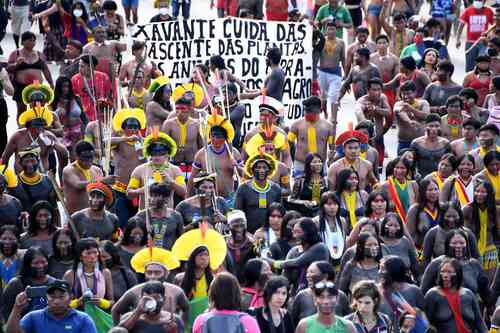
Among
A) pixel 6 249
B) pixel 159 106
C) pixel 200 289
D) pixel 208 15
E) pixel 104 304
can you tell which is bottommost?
A: pixel 208 15

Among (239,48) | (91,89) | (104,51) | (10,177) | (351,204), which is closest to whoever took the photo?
(351,204)

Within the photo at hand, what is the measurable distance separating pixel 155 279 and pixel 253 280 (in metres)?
0.72

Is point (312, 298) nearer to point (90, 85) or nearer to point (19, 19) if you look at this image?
point (90, 85)

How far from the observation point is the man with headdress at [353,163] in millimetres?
16547

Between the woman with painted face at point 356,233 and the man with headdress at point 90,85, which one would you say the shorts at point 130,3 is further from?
the woman with painted face at point 356,233

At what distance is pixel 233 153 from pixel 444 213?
9.42 feet

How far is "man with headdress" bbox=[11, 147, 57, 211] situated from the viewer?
16.1m

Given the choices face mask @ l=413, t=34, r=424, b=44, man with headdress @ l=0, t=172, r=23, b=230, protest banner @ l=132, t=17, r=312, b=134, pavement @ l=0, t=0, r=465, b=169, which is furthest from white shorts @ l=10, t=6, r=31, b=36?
man with headdress @ l=0, t=172, r=23, b=230

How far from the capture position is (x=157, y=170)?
1625 cm

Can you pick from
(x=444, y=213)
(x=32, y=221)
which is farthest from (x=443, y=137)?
(x=32, y=221)

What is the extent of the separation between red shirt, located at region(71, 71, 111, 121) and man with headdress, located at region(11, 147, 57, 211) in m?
3.27

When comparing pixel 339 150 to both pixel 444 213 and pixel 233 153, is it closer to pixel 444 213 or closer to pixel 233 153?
pixel 233 153

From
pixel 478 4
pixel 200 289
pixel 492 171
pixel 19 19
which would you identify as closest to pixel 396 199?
pixel 492 171

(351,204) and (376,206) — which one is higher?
(376,206)
